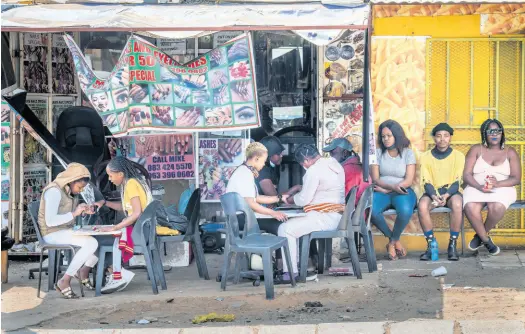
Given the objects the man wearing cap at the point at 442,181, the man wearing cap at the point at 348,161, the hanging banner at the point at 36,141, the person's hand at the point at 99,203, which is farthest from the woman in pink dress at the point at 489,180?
the hanging banner at the point at 36,141

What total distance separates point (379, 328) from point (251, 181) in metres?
2.43

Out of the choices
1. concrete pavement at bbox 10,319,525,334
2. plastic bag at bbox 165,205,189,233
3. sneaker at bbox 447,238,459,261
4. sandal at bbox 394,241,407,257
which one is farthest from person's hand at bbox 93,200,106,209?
sneaker at bbox 447,238,459,261

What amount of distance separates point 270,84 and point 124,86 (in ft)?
8.14

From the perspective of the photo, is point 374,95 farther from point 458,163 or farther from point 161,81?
point 161,81

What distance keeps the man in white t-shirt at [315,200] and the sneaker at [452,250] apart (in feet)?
6.01

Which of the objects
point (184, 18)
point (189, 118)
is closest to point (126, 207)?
point (189, 118)

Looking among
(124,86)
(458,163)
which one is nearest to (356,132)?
(458,163)

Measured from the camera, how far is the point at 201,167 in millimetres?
12789

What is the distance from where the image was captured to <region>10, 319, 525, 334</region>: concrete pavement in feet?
27.2

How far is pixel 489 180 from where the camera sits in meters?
11.7

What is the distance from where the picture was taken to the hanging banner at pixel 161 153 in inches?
505

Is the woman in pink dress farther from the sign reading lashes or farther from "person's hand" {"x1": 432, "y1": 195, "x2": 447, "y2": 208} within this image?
the sign reading lashes

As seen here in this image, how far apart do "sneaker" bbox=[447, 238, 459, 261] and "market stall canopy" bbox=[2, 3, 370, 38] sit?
9.74ft

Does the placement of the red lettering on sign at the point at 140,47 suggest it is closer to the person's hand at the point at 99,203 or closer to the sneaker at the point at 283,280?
the person's hand at the point at 99,203
